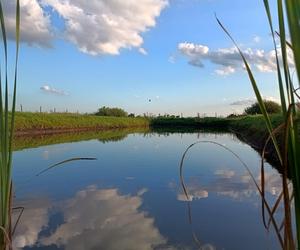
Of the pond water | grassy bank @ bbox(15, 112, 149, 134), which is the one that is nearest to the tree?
grassy bank @ bbox(15, 112, 149, 134)

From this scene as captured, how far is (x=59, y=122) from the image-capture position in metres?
32.1

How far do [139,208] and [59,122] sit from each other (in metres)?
26.8

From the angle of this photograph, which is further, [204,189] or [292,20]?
[204,189]

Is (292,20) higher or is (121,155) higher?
(292,20)

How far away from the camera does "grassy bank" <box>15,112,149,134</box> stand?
2727 cm

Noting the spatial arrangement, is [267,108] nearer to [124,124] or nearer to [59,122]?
[124,124]

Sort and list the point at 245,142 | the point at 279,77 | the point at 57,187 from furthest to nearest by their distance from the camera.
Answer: the point at 245,142
the point at 57,187
the point at 279,77

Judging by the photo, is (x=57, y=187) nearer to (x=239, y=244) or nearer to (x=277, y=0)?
(x=239, y=244)

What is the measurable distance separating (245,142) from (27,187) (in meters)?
13.4

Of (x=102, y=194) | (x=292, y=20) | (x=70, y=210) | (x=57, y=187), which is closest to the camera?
(x=292, y=20)

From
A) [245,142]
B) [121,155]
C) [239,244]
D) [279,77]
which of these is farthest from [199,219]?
[245,142]

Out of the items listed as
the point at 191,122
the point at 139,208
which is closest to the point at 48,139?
the point at 139,208

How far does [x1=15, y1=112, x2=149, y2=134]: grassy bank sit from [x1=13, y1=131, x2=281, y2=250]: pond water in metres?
16.6

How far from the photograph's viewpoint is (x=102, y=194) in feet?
24.6
